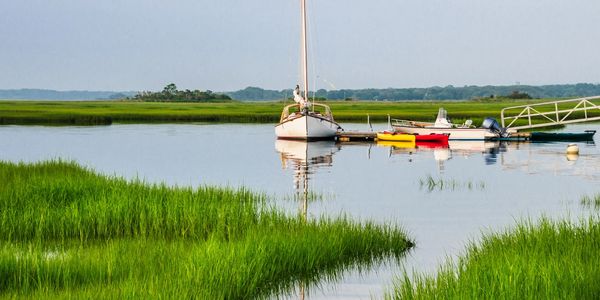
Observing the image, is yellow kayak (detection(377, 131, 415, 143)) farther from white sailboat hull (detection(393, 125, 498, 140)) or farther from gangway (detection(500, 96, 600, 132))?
gangway (detection(500, 96, 600, 132))

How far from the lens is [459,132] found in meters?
66.7

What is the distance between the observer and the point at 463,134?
219ft


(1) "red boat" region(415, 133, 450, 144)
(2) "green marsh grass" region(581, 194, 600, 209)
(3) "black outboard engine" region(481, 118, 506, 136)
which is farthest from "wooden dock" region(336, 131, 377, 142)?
(2) "green marsh grass" region(581, 194, 600, 209)

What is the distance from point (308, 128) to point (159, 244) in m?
51.3

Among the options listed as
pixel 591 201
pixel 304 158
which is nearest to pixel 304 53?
pixel 304 158

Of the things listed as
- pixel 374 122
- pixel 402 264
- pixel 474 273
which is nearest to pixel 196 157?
pixel 402 264

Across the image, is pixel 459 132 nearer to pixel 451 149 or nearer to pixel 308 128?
pixel 451 149

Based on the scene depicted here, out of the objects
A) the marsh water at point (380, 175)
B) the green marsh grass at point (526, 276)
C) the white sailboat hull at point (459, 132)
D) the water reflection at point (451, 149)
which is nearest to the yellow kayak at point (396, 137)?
the water reflection at point (451, 149)

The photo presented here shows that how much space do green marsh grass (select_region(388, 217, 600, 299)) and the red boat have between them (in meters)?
50.3

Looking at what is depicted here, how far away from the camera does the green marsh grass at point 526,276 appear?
36.0 feet

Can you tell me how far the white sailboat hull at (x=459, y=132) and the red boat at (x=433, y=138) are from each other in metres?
1.30

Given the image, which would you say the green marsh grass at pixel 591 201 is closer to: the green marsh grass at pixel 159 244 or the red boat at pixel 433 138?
the green marsh grass at pixel 159 244

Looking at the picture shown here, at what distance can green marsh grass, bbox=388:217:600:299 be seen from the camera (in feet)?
36.0

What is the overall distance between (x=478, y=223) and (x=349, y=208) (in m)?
4.93
